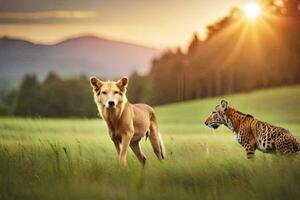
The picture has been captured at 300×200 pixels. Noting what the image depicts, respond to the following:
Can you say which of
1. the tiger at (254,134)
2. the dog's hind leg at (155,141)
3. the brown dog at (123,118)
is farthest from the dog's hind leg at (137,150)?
the tiger at (254,134)

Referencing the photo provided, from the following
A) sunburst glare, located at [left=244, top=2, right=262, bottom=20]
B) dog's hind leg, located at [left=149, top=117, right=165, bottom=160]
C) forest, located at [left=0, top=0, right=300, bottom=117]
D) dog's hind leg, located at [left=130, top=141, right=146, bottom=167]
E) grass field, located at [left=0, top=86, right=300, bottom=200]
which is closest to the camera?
grass field, located at [left=0, top=86, right=300, bottom=200]

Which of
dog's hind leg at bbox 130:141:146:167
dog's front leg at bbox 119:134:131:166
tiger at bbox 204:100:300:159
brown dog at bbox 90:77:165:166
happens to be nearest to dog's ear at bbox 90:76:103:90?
brown dog at bbox 90:77:165:166

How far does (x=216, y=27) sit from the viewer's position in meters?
7.31

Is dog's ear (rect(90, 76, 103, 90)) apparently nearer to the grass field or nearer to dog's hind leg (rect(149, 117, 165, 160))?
the grass field

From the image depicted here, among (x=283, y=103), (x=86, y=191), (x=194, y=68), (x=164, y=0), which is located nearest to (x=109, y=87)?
(x=86, y=191)

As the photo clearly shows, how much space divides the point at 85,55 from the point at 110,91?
132 cm

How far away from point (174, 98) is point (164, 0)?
1.08m

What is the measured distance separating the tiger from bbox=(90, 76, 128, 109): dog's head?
0.84m

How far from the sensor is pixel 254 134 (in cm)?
626

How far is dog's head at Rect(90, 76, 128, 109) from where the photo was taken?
5.91 metres

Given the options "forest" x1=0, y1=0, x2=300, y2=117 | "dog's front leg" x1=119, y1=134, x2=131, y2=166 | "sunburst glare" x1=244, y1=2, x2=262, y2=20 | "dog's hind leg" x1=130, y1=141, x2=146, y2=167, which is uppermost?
"sunburst glare" x1=244, y1=2, x2=262, y2=20

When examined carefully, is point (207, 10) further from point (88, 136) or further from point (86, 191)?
point (86, 191)

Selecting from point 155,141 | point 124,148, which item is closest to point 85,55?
point 155,141

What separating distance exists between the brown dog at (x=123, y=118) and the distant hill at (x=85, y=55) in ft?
2.19
